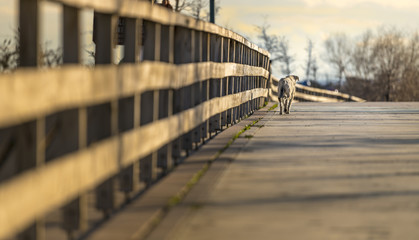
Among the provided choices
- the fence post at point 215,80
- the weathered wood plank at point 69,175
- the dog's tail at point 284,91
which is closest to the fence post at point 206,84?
the fence post at point 215,80

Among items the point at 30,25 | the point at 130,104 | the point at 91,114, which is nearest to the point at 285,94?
the point at 130,104

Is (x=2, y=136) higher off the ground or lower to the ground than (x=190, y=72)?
lower

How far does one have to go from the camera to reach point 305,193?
764 cm

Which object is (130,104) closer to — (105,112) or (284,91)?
(105,112)

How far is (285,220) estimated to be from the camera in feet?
21.1

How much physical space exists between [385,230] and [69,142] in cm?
202

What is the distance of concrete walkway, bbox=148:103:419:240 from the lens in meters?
6.10

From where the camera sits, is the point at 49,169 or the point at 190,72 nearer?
the point at 49,169

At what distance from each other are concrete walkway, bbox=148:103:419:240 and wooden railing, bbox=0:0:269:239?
1.68ft

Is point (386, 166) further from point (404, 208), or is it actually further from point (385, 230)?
point (385, 230)

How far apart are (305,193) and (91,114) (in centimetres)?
192

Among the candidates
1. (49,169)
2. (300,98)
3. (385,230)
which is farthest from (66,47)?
(300,98)

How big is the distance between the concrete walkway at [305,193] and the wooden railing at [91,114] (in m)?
0.51

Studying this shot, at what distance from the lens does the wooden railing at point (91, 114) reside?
4633mm
